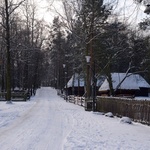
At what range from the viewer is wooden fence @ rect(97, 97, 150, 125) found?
16744 mm

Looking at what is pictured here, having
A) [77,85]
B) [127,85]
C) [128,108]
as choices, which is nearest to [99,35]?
[128,108]

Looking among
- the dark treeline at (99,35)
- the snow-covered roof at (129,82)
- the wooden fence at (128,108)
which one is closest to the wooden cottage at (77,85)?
the snow-covered roof at (129,82)

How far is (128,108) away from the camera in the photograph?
19234mm

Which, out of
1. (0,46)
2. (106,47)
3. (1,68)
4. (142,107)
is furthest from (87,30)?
(1,68)

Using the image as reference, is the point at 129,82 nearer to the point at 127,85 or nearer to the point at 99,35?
the point at 127,85

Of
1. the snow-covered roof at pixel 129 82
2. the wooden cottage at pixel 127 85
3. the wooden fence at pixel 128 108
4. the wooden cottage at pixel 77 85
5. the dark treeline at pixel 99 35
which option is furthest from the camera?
the wooden cottage at pixel 77 85

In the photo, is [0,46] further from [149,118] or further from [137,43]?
[149,118]

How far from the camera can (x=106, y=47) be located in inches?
1670

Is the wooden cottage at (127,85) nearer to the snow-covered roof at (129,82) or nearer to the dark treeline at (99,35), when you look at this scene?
the snow-covered roof at (129,82)

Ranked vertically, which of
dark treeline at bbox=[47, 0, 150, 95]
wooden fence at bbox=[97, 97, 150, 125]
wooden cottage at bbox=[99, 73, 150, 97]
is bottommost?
wooden fence at bbox=[97, 97, 150, 125]

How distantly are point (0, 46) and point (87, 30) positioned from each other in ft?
82.8

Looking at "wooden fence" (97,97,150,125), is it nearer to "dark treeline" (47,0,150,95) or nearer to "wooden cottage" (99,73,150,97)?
"dark treeline" (47,0,150,95)

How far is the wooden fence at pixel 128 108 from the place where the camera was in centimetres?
1674

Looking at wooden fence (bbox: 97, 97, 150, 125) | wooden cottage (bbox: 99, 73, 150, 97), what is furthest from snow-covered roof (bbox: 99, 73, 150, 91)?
wooden fence (bbox: 97, 97, 150, 125)
